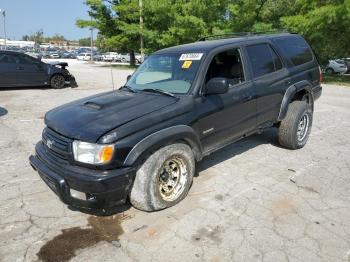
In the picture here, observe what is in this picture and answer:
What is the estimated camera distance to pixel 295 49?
6078mm

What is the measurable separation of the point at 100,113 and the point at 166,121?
0.73 meters

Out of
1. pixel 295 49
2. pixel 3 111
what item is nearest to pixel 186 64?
pixel 295 49

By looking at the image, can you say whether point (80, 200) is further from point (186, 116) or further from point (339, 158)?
point (339, 158)

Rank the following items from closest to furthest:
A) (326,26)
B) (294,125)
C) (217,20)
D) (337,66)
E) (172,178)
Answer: (172,178) < (294,125) < (326,26) < (217,20) < (337,66)

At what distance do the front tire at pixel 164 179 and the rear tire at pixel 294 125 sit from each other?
2306 mm

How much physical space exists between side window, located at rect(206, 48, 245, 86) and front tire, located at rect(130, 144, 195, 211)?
52.4 inches

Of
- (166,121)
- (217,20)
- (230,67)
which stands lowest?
(166,121)

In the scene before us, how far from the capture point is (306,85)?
602cm

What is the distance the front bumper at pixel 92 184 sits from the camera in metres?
3.33

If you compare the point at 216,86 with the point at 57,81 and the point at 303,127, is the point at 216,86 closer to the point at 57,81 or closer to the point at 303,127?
the point at 303,127

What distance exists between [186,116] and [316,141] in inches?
139

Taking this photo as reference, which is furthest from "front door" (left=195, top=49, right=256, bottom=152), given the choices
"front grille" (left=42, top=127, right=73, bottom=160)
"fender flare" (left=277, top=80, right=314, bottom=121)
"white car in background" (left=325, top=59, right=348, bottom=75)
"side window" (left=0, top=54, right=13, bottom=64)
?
"white car in background" (left=325, top=59, right=348, bottom=75)

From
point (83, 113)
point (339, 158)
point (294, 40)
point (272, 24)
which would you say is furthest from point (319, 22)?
point (83, 113)

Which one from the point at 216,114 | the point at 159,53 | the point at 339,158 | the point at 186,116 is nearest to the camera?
the point at 186,116
